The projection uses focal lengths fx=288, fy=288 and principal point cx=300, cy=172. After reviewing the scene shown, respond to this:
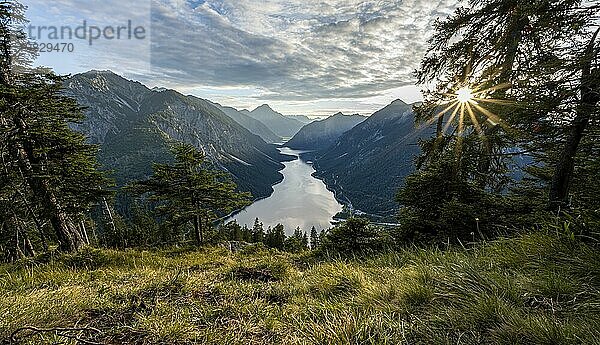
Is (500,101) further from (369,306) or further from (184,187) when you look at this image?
(184,187)

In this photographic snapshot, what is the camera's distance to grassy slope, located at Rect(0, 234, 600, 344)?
220 cm

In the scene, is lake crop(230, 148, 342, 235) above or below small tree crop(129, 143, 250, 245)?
below

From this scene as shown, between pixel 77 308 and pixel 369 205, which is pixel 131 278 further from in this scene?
pixel 369 205

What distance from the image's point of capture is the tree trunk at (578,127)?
4.02 metres

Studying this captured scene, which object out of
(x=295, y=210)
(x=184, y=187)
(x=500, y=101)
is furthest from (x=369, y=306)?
(x=295, y=210)

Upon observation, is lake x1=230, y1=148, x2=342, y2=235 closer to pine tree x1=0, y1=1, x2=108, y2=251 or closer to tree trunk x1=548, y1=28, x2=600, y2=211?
pine tree x1=0, y1=1, x2=108, y2=251

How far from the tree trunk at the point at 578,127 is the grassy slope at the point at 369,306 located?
154 centimetres

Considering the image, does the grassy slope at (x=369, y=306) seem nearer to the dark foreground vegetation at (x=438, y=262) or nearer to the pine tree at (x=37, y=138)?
the dark foreground vegetation at (x=438, y=262)

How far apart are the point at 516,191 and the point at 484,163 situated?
3.32 m

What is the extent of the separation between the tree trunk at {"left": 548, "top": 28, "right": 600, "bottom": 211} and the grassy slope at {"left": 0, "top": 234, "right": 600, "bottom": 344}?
1540 millimetres

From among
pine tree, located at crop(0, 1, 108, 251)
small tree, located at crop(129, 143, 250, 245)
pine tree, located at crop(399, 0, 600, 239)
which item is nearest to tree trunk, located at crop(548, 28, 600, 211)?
pine tree, located at crop(399, 0, 600, 239)

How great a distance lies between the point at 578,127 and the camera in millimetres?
4922

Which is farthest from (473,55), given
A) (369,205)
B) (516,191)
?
(369,205)

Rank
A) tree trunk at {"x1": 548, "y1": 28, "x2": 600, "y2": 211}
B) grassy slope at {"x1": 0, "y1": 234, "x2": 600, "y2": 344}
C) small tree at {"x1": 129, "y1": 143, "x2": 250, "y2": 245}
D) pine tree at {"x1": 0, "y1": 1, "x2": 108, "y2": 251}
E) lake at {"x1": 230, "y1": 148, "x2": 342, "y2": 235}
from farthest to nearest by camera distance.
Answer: lake at {"x1": 230, "y1": 148, "x2": 342, "y2": 235} → small tree at {"x1": 129, "y1": 143, "x2": 250, "y2": 245} → pine tree at {"x1": 0, "y1": 1, "x2": 108, "y2": 251} → tree trunk at {"x1": 548, "y1": 28, "x2": 600, "y2": 211} → grassy slope at {"x1": 0, "y1": 234, "x2": 600, "y2": 344}
